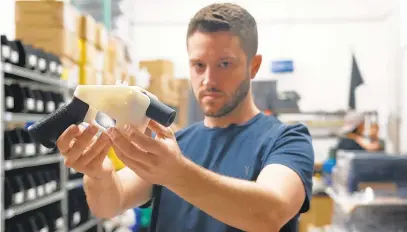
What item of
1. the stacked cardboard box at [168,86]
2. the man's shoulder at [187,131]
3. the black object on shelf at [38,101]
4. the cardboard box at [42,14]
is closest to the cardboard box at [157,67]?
the stacked cardboard box at [168,86]

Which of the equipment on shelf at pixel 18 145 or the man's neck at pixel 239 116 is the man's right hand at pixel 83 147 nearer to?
the man's neck at pixel 239 116

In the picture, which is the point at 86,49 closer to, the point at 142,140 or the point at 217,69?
the point at 217,69

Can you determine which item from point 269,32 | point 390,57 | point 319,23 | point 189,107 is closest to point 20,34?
point 189,107

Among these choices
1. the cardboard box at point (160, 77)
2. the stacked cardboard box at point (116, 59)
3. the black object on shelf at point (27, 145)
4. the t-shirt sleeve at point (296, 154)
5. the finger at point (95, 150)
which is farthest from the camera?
the cardboard box at point (160, 77)

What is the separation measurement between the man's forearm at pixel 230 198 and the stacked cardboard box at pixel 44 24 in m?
2.42

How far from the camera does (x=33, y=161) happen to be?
2678mm

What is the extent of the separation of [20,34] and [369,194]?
2.55 metres

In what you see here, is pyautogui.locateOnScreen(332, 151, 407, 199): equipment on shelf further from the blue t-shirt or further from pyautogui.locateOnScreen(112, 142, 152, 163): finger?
pyautogui.locateOnScreen(112, 142, 152, 163): finger

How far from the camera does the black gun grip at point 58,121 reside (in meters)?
0.82

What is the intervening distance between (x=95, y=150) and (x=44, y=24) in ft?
7.80

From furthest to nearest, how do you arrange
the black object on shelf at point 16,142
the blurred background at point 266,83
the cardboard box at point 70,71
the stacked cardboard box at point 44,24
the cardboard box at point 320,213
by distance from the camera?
the cardboard box at point 320,213 < the cardboard box at point 70,71 < the stacked cardboard box at point 44,24 < the blurred background at point 266,83 < the black object on shelf at point 16,142

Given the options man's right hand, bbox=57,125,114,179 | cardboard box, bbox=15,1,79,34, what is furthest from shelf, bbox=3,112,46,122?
man's right hand, bbox=57,125,114,179

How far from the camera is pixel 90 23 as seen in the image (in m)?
3.47

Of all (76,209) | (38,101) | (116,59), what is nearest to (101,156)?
(38,101)
